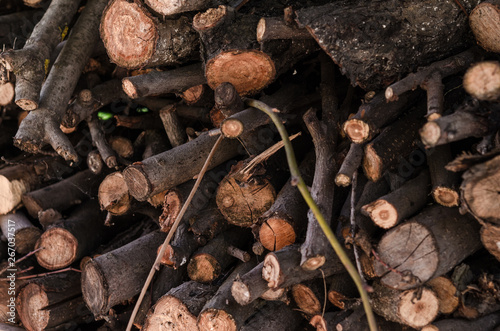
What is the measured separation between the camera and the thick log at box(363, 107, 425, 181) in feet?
6.45

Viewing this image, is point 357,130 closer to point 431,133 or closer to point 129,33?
point 431,133

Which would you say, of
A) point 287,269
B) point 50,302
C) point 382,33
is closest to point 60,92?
point 50,302

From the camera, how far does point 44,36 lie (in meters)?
2.68

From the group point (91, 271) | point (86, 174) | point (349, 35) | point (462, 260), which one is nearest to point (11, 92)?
point (86, 174)

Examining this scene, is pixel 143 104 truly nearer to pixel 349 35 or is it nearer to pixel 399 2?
pixel 349 35

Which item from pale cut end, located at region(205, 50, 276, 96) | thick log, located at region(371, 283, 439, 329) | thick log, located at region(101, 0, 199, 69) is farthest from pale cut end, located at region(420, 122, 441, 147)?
thick log, located at region(101, 0, 199, 69)

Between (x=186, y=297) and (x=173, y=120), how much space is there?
108 centimetres

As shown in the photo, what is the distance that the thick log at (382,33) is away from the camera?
205 cm

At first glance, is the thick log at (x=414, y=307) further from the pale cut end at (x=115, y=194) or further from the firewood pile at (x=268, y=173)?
the pale cut end at (x=115, y=194)

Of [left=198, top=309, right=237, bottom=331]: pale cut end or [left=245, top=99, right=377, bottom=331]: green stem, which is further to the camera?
[left=198, top=309, right=237, bottom=331]: pale cut end

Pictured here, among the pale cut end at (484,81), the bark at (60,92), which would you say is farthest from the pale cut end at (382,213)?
the bark at (60,92)

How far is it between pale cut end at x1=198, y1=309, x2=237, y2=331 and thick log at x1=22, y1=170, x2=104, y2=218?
1.42m

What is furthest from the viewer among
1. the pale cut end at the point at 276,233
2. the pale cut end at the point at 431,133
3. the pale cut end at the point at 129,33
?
the pale cut end at the point at 129,33

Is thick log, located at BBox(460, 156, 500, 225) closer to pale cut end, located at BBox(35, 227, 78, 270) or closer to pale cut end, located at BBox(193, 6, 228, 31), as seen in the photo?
pale cut end, located at BBox(193, 6, 228, 31)
